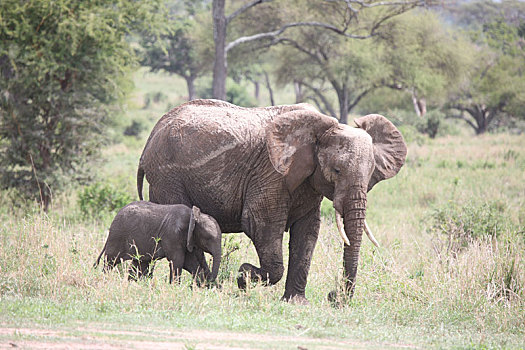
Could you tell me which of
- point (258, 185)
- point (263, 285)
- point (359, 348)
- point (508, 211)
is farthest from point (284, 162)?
point (508, 211)

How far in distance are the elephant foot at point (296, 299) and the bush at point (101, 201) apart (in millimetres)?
7115

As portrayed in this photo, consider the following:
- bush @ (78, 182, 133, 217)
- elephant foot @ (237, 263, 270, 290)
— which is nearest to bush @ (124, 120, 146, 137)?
bush @ (78, 182, 133, 217)

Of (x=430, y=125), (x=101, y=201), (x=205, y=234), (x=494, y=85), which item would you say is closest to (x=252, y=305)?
(x=205, y=234)

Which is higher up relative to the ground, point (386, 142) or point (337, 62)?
point (337, 62)

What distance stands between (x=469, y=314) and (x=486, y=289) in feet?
3.16

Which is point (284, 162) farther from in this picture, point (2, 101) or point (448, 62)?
point (448, 62)

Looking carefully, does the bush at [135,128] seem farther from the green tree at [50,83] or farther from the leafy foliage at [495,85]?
the green tree at [50,83]

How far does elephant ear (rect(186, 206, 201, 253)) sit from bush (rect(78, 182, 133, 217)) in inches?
279

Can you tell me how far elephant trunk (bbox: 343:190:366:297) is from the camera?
6473 mm

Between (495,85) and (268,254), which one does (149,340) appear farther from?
(495,85)

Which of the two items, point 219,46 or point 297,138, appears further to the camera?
point 219,46

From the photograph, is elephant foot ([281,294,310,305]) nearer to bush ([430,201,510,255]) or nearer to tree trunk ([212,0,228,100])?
bush ([430,201,510,255])

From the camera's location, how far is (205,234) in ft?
22.3

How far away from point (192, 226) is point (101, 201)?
7568mm
